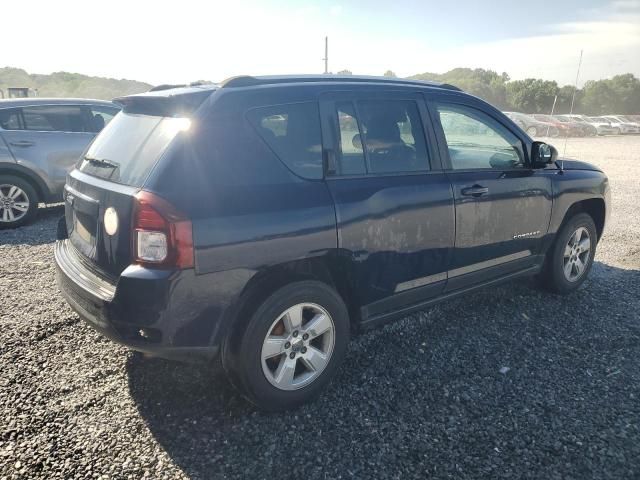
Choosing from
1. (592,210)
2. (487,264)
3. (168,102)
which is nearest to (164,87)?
(168,102)

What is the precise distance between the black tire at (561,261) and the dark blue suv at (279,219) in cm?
91

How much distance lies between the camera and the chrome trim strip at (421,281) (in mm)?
3189

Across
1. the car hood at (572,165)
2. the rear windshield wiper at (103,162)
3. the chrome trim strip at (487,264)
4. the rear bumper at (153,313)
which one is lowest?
Answer: the chrome trim strip at (487,264)

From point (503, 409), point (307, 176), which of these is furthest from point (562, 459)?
point (307, 176)

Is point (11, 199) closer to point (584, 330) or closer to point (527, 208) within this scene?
point (527, 208)

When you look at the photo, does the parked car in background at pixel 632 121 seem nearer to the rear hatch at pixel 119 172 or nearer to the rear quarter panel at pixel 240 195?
the rear quarter panel at pixel 240 195

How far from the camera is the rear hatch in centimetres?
242

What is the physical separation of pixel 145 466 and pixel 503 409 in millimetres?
1995

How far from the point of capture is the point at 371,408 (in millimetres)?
2793

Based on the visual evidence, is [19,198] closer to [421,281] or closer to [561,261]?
[421,281]

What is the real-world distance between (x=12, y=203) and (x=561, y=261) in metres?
7.04

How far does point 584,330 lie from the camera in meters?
3.80

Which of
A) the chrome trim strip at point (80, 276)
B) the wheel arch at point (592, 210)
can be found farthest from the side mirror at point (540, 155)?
the chrome trim strip at point (80, 276)

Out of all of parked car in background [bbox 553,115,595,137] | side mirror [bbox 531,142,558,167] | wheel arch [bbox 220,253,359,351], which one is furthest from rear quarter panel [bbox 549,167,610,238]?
parked car in background [bbox 553,115,595,137]
